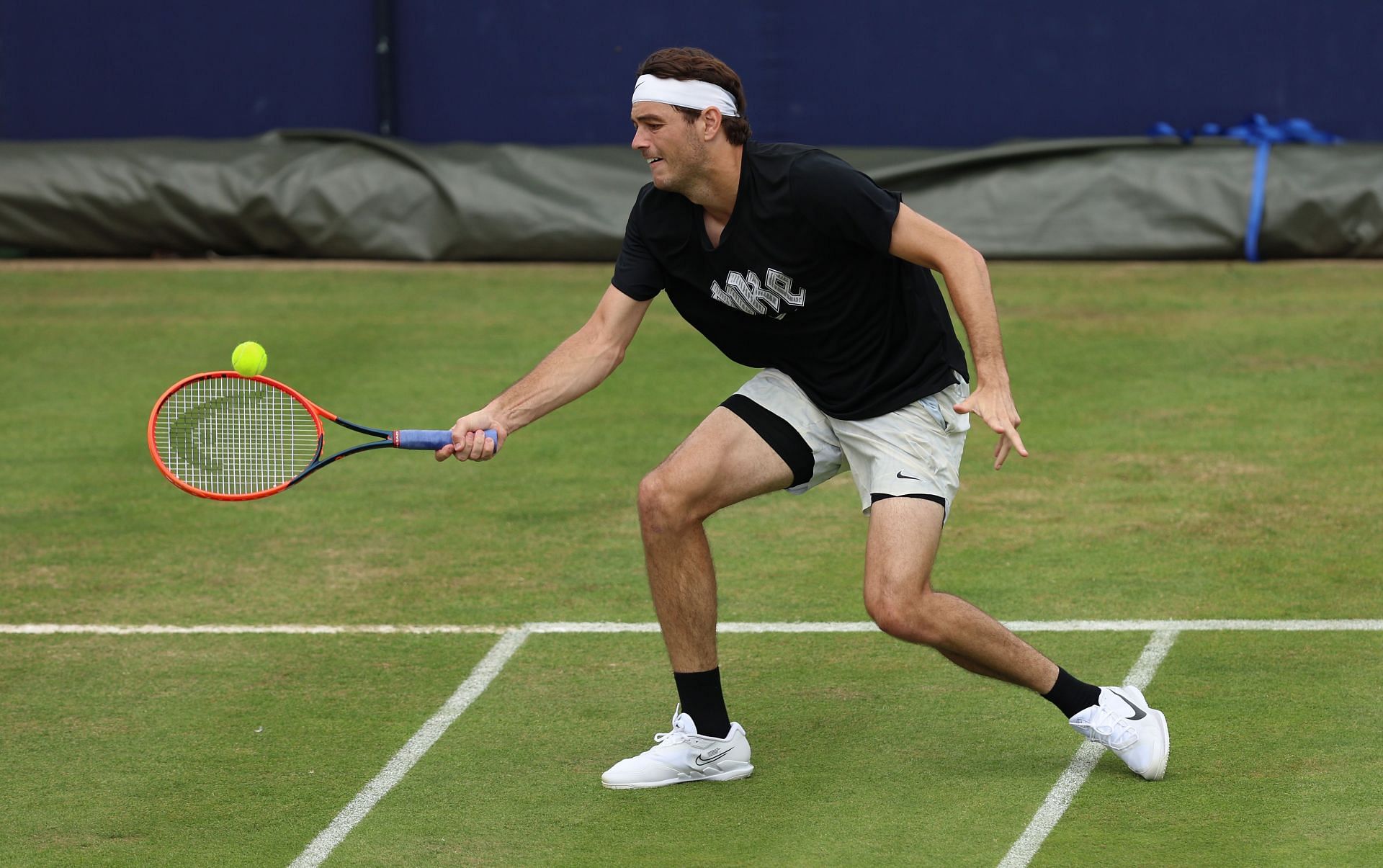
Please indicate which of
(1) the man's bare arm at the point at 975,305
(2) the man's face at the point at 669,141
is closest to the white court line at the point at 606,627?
(1) the man's bare arm at the point at 975,305

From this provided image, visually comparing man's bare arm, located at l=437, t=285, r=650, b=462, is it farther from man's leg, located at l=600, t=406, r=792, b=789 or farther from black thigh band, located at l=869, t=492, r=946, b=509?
black thigh band, located at l=869, t=492, r=946, b=509

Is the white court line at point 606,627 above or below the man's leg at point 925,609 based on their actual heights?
below

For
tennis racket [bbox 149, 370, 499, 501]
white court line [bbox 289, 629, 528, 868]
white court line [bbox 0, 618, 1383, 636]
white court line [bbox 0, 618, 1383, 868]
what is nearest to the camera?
white court line [bbox 289, 629, 528, 868]

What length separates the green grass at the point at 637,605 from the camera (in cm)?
478

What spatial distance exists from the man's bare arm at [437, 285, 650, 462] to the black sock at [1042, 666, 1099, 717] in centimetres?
150

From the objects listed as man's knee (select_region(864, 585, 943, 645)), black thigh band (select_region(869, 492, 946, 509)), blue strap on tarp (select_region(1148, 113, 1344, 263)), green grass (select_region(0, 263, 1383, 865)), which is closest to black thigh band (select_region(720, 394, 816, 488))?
black thigh band (select_region(869, 492, 946, 509))

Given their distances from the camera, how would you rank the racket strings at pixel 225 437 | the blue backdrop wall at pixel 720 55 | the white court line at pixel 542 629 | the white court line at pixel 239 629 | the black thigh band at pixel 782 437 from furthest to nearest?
the blue backdrop wall at pixel 720 55 → the white court line at pixel 239 629 → the white court line at pixel 542 629 → the racket strings at pixel 225 437 → the black thigh band at pixel 782 437

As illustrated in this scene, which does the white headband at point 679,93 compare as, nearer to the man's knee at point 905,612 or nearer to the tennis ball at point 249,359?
the tennis ball at point 249,359

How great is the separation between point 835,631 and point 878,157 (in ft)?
26.7

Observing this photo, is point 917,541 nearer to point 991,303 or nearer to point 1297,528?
point 991,303

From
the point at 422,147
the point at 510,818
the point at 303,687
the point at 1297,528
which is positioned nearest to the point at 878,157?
the point at 422,147

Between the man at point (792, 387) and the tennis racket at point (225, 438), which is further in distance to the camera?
the tennis racket at point (225, 438)

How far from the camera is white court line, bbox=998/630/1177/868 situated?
450 centimetres

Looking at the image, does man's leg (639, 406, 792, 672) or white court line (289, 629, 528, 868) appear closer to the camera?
white court line (289, 629, 528, 868)
